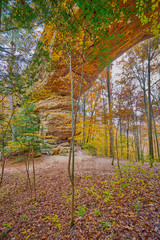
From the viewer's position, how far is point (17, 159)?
879 cm

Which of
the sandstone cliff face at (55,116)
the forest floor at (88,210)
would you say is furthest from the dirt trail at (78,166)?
the sandstone cliff face at (55,116)

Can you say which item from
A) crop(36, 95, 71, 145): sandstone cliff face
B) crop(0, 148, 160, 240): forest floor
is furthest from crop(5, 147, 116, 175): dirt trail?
crop(36, 95, 71, 145): sandstone cliff face

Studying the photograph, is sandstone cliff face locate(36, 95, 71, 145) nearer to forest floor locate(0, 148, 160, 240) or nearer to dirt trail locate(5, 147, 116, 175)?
dirt trail locate(5, 147, 116, 175)

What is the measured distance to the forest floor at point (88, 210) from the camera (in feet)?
6.99

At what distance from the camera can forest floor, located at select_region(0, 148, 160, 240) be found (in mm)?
2132

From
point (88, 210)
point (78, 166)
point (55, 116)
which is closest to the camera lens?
point (88, 210)

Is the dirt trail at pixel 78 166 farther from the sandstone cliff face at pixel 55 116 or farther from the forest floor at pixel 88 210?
the sandstone cliff face at pixel 55 116

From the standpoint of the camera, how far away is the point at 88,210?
2.82m

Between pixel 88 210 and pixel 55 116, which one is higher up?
pixel 55 116

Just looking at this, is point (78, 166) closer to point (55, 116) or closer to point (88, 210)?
point (88, 210)

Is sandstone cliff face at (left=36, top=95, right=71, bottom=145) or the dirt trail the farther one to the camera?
sandstone cliff face at (left=36, top=95, right=71, bottom=145)

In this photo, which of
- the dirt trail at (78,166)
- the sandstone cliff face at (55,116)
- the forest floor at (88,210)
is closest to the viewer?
the forest floor at (88,210)

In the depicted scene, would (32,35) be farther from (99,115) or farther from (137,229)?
(137,229)

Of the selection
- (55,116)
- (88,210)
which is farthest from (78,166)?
(55,116)
